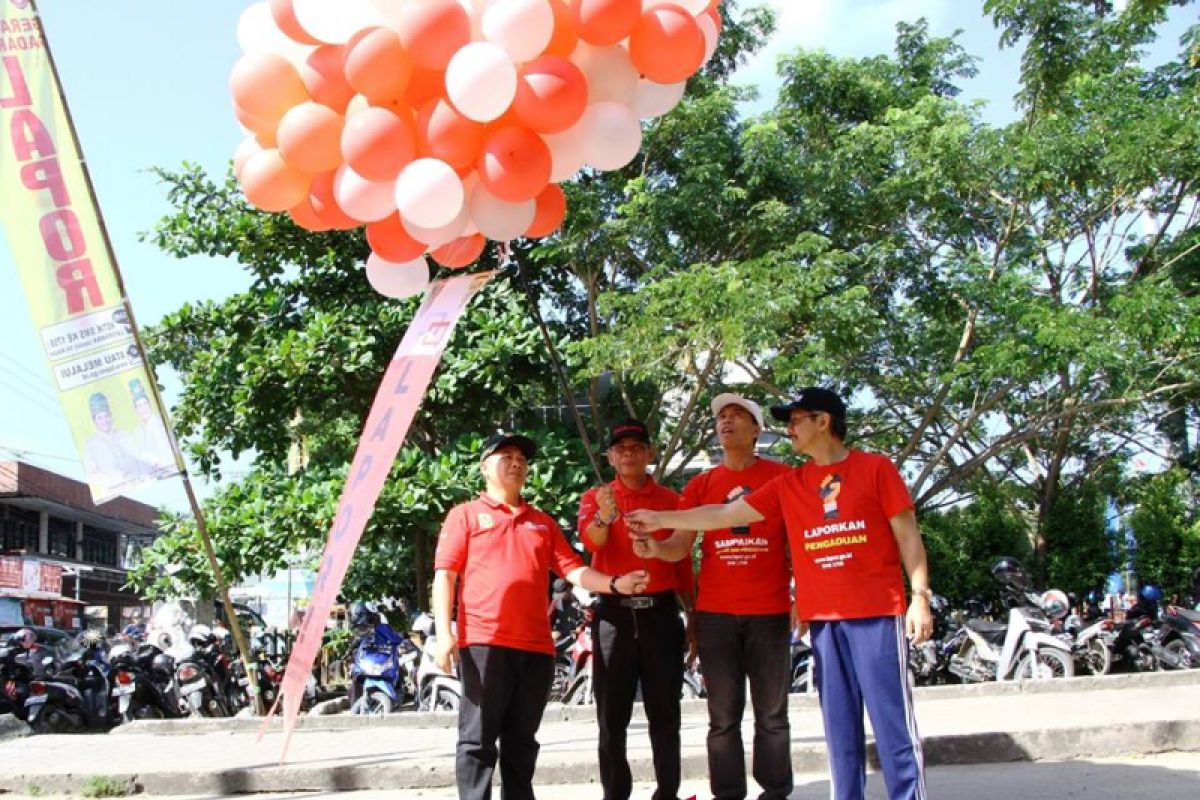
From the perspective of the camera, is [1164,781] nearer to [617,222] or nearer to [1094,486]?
[617,222]

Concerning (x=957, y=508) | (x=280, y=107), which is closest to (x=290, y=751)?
(x=280, y=107)

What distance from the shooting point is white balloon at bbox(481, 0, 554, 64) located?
12.4 feet

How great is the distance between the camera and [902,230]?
1317cm

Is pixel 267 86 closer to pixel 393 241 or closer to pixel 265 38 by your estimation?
pixel 265 38

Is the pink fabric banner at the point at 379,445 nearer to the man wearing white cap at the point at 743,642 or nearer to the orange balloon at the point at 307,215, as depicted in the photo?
the orange balloon at the point at 307,215

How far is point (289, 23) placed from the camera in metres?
4.13

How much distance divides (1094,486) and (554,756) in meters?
13.2

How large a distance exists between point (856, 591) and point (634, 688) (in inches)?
44.8

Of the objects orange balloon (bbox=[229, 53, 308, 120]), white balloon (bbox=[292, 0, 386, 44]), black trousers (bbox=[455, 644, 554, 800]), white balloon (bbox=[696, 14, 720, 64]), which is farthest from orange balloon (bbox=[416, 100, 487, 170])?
black trousers (bbox=[455, 644, 554, 800])

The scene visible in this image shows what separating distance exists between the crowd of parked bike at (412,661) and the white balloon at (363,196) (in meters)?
6.83

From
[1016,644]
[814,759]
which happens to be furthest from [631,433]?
[1016,644]

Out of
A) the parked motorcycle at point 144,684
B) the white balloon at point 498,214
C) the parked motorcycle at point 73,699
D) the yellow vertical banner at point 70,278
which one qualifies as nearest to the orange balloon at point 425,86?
the white balloon at point 498,214

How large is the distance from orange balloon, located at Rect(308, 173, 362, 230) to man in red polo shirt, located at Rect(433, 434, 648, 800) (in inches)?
43.8

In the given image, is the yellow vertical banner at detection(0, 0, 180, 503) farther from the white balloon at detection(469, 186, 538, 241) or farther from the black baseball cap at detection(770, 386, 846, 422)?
the black baseball cap at detection(770, 386, 846, 422)
